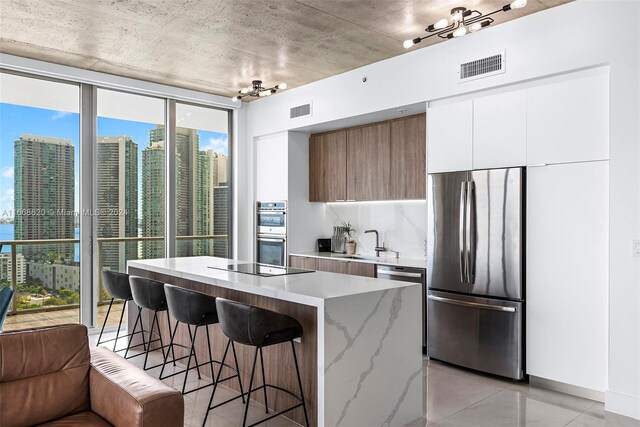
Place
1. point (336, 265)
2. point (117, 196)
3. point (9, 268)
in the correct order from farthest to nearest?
point (117, 196) < point (336, 265) < point (9, 268)

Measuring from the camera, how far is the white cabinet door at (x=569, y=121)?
11.6ft

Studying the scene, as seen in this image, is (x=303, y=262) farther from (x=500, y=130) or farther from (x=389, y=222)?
(x=500, y=130)

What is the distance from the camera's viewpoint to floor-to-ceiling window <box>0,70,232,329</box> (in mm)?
5215

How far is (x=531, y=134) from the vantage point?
392 cm

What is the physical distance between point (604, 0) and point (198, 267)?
12.6 feet

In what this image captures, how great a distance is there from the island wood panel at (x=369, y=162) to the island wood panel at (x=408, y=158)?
0.32 ft

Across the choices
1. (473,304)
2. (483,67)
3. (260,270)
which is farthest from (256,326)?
(483,67)

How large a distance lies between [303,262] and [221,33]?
116 inches

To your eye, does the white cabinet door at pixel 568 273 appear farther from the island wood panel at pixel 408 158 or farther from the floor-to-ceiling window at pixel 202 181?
the floor-to-ceiling window at pixel 202 181

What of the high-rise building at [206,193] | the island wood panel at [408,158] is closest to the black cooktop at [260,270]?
the island wood panel at [408,158]

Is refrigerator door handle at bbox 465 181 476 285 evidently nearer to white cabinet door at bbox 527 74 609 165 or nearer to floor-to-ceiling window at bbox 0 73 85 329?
white cabinet door at bbox 527 74 609 165

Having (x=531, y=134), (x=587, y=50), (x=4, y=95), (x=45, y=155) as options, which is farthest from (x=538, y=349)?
(x=4, y=95)

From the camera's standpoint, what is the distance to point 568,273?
3707 millimetres

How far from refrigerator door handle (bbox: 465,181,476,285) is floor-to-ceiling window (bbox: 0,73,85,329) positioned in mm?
4350
